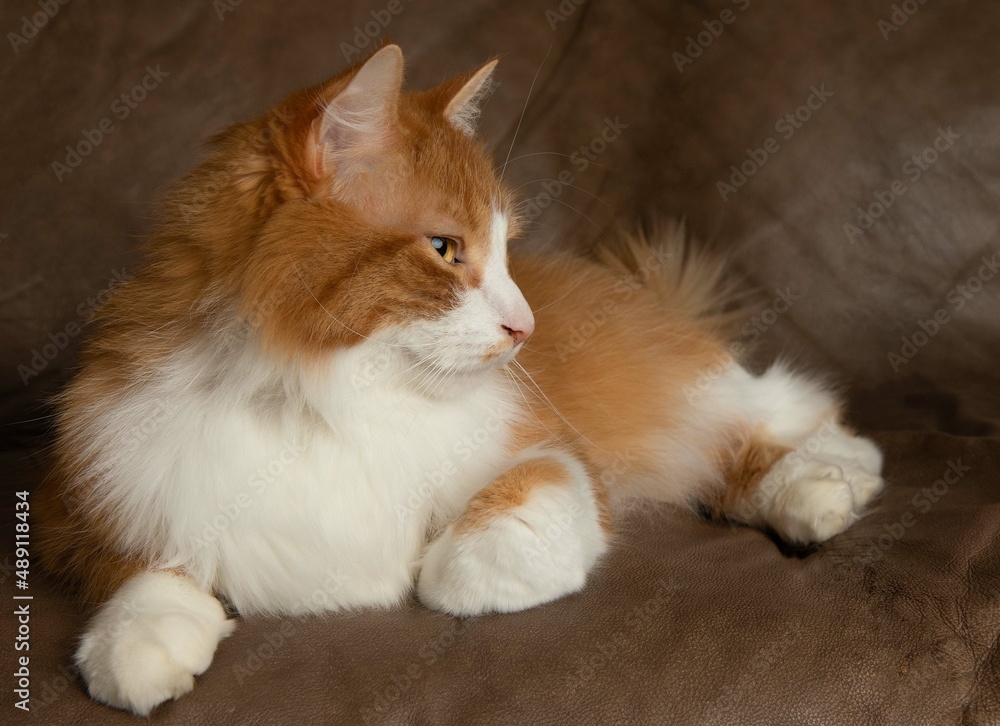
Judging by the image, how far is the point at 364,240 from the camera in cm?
150

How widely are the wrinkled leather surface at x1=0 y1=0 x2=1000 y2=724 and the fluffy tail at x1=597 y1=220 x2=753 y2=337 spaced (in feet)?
0.34

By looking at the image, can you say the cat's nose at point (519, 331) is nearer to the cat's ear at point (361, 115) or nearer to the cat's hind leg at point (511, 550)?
the cat's hind leg at point (511, 550)

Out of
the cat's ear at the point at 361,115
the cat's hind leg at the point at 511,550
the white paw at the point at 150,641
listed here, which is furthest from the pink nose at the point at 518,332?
the white paw at the point at 150,641

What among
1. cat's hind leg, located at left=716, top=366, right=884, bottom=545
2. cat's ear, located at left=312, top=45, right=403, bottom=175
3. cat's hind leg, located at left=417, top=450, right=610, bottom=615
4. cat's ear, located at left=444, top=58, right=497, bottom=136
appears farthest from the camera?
cat's hind leg, located at left=716, top=366, right=884, bottom=545

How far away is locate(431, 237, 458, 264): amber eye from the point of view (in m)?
1.58

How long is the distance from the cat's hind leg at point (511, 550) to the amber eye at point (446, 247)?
0.41 metres

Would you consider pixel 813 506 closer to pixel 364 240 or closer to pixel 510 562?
pixel 510 562

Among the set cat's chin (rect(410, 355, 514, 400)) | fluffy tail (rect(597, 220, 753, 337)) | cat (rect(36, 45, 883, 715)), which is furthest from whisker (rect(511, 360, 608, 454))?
fluffy tail (rect(597, 220, 753, 337))

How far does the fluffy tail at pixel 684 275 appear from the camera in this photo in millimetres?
2678

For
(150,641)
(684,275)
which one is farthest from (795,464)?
(150,641)

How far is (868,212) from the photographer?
276 cm

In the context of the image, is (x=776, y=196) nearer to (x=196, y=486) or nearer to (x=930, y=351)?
(x=930, y=351)

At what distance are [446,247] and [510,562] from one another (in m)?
0.55

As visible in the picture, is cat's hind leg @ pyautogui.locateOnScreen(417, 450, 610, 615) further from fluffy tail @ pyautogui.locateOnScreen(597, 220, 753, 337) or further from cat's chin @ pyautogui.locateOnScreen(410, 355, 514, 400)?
fluffy tail @ pyautogui.locateOnScreen(597, 220, 753, 337)
